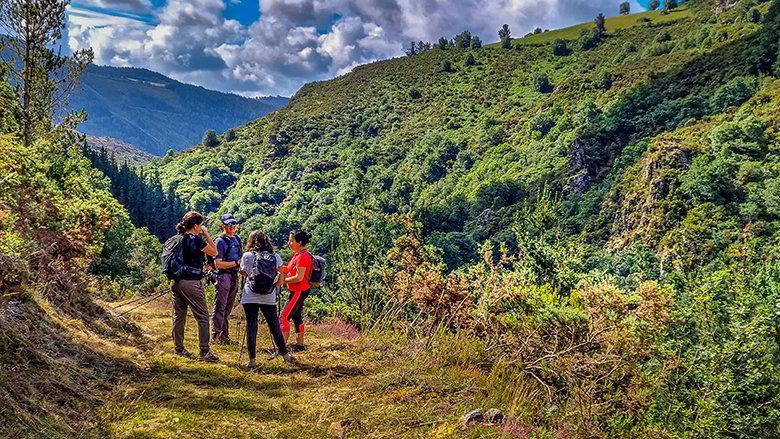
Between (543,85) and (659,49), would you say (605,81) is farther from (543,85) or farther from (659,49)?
(543,85)

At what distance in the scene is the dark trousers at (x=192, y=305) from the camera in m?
6.78

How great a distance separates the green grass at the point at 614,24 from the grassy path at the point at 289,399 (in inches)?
6345

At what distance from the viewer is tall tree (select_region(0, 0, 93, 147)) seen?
17.4 metres

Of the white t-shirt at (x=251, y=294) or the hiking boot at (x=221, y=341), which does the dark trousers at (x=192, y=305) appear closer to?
the white t-shirt at (x=251, y=294)

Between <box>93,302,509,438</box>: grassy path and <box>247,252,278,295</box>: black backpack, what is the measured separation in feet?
3.36

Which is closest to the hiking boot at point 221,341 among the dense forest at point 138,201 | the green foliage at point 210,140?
the dense forest at point 138,201

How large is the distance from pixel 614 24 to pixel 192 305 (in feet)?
572

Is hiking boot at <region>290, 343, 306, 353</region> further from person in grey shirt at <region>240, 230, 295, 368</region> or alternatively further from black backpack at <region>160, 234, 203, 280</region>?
black backpack at <region>160, 234, 203, 280</region>

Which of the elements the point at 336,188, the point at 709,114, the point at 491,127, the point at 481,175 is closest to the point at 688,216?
the point at 709,114

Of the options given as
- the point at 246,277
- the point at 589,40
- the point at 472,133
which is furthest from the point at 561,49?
the point at 246,277

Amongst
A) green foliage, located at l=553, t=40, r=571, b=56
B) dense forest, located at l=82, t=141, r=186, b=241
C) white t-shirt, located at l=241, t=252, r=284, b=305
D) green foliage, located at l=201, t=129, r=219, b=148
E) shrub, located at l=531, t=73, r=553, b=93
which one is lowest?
white t-shirt, located at l=241, t=252, r=284, b=305

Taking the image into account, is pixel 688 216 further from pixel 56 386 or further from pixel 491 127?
pixel 491 127

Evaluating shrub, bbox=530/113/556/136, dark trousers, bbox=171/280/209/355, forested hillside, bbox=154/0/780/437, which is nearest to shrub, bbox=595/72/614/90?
forested hillside, bbox=154/0/780/437

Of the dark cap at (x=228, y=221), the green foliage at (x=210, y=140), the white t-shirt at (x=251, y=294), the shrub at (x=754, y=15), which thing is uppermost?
the shrub at (x=754, y=15)
